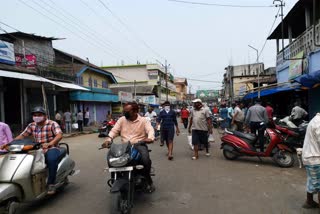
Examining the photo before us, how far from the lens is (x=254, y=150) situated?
8.98m

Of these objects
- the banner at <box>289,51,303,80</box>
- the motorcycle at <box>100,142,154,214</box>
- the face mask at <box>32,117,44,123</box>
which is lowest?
the motorcycle at <box>100,142,154,214</box>

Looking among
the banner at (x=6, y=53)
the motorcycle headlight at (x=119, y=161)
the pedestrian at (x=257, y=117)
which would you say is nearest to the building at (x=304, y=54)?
the pedestrian at (x=257, y=117)

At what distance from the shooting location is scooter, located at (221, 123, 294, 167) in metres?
8.41

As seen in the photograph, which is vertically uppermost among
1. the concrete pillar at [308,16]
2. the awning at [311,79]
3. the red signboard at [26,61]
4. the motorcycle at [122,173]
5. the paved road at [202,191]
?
the concrete pillar at [308,16]

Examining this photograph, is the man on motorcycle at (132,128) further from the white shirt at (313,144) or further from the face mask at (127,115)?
the white shirt at (313,144)

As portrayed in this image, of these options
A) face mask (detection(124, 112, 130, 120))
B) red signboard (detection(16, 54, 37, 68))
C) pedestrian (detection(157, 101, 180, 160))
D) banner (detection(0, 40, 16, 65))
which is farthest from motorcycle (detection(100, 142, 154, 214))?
red signboard (detection(16, 54, 37, 68))

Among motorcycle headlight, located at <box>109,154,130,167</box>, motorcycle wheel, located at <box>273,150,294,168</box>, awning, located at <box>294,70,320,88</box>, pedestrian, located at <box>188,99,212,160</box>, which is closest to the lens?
motorcycle headlight, located at <box>109,154,130,167</box>

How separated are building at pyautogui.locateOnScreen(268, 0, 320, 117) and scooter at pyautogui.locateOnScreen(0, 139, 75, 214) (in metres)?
8.17

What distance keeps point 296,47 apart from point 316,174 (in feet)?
46.8

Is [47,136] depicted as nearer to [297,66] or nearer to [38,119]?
[38,119]

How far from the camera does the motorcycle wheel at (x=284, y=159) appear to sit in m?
8.33

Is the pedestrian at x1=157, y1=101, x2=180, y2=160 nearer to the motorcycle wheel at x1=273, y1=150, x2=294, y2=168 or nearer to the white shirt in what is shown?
the motorcycle wheel at x1=273, y1=150, x2=294, y2=168

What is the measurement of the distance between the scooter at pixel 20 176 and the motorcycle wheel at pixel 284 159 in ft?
19.1

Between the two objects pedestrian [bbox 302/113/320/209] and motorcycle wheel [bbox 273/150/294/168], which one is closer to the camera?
pedestrian [bbox 302/113/320/209]
